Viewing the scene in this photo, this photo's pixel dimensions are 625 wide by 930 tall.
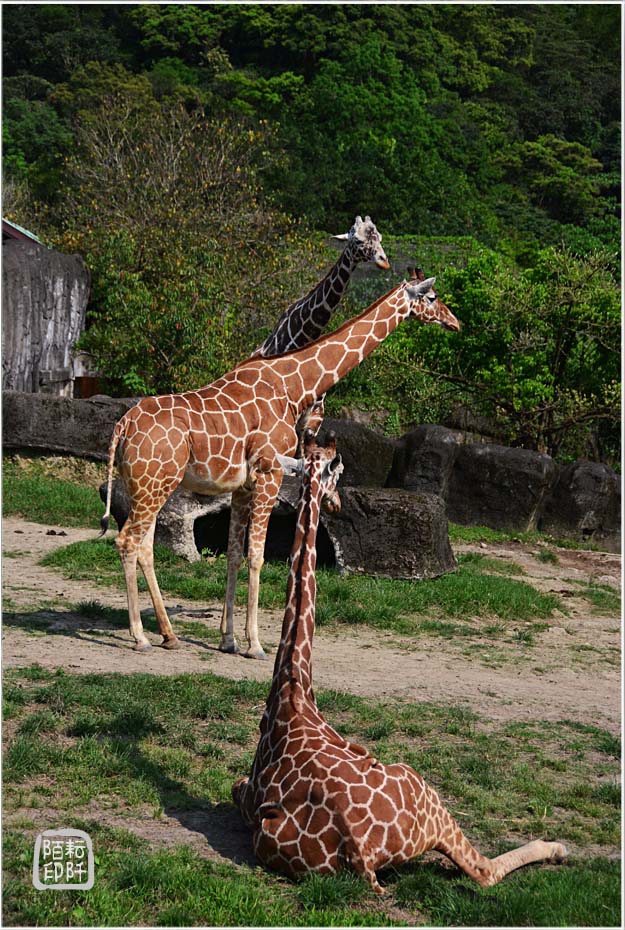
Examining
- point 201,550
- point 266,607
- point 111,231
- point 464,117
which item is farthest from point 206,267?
point 464,117

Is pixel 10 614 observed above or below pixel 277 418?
below

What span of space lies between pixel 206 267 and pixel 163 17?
102ft

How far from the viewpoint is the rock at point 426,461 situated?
48.0ft

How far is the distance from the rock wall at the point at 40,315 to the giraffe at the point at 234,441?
30.5 ft

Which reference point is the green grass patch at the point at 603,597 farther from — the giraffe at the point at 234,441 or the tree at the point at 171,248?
the tree at the point at 171,248

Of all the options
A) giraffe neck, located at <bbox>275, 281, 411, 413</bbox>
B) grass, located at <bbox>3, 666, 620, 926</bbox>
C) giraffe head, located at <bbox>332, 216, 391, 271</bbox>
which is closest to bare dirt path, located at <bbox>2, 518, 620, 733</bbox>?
grass, located at <bbox>3, 666, 620, 926</bbox>

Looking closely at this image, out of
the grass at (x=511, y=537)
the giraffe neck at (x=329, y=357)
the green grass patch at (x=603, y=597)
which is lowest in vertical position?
the green grass patch at (x=603, y=597)

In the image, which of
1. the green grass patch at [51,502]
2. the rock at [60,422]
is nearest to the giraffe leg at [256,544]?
the green grass patch at [51,502]

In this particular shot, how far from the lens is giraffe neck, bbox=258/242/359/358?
30.4 feet

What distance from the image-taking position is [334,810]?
4867 mm

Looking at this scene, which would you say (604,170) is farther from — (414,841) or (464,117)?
(414,841)

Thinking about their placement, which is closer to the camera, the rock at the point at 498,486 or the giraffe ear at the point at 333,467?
the giraffe ear at the point at 333,467

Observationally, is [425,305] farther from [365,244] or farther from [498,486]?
[498,486]

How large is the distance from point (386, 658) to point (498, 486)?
6.49 meters
